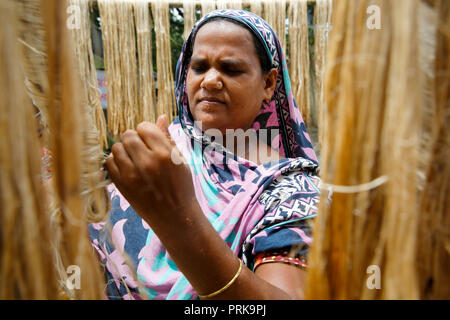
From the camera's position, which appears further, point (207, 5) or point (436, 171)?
point (207, 5)

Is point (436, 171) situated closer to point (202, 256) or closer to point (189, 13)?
point (202, 256)

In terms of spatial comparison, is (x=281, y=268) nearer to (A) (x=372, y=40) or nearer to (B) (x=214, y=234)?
(B) (x=214, y=234)

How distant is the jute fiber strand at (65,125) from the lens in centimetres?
→ 36

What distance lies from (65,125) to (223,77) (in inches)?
32.9

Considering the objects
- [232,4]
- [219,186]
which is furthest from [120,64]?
[219,186]

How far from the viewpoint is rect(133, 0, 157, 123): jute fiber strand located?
1.95 metres

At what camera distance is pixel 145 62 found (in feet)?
6.64

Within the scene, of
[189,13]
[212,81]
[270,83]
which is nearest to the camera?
[212,81]

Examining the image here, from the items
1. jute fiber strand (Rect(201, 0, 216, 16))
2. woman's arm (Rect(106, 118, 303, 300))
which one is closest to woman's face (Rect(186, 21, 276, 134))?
woman's arm (Rect(106, 118, 303, 300))

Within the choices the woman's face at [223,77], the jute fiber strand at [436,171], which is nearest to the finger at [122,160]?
the jute fiber strand at [436,171]

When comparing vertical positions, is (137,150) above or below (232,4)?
below

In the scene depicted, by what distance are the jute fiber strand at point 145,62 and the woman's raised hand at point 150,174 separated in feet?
5.11

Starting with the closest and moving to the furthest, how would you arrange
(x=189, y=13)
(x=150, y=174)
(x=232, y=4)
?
(x=150, y=174), (x=232, y=4), (x=189, y=13)
